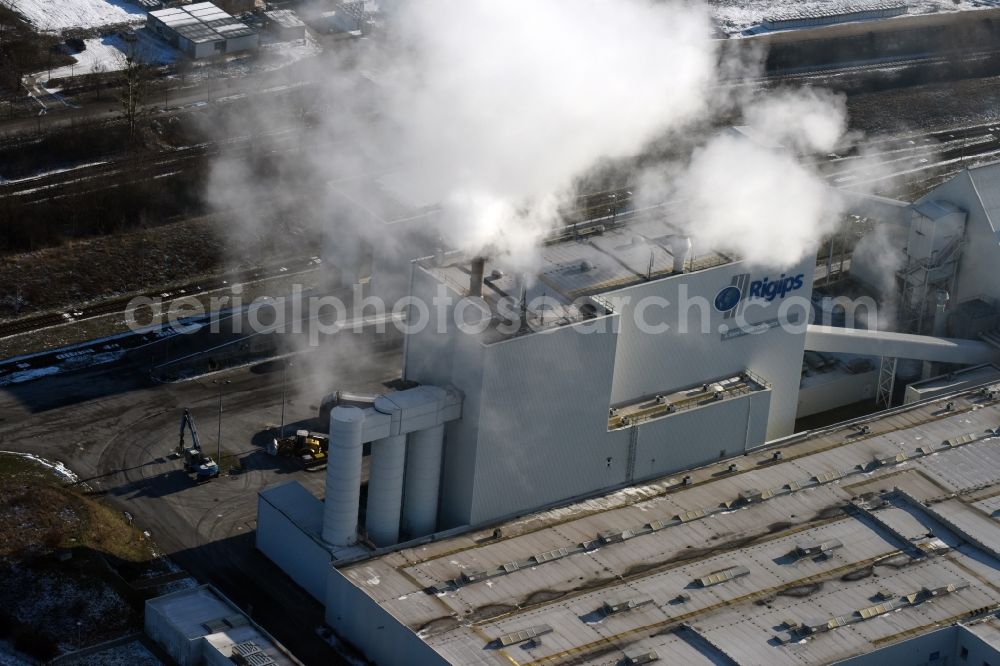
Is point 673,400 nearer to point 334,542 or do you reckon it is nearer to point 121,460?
point 334,542

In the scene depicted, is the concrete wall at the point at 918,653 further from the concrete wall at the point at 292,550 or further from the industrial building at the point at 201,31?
the industrial building at the point at 201,31

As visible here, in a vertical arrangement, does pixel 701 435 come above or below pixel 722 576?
above

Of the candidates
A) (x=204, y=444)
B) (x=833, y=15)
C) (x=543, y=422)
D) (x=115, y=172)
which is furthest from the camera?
(x=833, y=15)

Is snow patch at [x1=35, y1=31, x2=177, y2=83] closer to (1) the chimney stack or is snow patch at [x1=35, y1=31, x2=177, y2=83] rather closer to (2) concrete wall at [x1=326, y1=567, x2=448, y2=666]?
(1) the chimney stack

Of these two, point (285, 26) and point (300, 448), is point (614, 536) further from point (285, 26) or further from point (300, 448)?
point (285, 26)

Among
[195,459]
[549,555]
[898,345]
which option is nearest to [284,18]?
[195,459]

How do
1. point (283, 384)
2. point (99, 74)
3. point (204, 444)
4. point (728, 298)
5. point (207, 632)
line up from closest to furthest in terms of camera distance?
point (207, 632) < point (728, 298) < point (204, 444) < point (283, 384) < point (99, 74)
